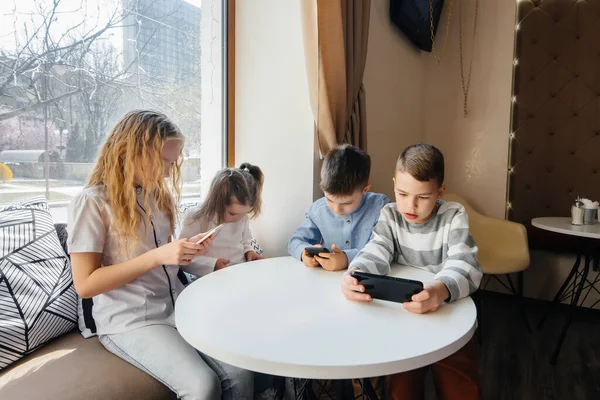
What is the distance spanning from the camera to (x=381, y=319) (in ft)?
2.85

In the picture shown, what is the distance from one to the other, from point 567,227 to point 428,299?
1.68 m

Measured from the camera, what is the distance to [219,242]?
5.31 ft

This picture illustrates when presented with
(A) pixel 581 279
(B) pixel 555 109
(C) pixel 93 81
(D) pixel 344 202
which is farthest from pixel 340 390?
(B) pixel 555 109

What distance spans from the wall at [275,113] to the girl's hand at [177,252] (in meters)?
0.86

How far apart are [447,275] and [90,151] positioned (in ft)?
4.49

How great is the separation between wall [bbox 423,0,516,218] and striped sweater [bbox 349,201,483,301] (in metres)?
1.88

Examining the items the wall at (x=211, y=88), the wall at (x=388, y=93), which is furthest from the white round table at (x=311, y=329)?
the wall at (x=388, y=93)

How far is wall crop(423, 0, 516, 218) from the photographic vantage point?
111 inches

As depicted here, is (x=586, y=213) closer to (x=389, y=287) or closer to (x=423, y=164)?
(x=423, y=164)

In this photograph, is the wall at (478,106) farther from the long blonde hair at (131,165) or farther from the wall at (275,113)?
the long blonde hair at (131,165)

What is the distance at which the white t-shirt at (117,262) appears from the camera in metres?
1.14

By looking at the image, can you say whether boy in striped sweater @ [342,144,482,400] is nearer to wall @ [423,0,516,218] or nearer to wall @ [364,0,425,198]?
wall @ [364,0,425,198]

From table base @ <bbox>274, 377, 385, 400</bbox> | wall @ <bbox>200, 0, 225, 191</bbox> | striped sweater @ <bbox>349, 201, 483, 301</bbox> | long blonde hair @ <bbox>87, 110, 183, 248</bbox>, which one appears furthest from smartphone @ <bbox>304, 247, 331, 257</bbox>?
wall @ <bbox>200, 0, 225, 191</bbox>

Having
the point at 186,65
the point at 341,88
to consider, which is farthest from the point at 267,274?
the point at 186,65
